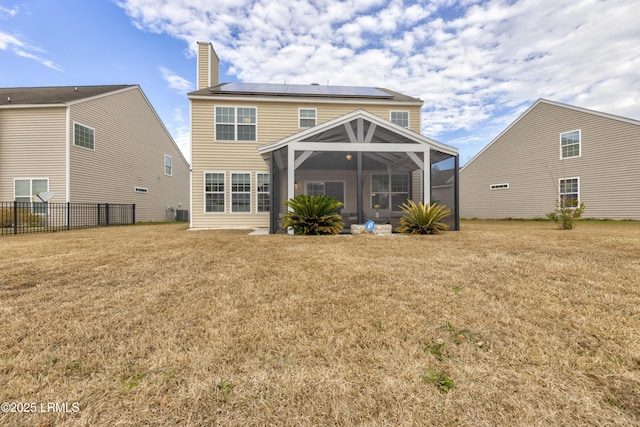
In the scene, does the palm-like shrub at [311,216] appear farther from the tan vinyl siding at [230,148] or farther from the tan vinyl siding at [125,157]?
the tan vinyl siding at [125,157]

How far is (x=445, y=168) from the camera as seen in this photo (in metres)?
9.87

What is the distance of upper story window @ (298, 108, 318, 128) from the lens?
40.2ft

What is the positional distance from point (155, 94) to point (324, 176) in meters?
15.0

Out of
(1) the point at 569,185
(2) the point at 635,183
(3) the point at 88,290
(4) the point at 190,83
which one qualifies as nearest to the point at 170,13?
(4) the point at 190,83

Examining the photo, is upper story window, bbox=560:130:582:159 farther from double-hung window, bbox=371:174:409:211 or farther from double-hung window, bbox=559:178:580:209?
double-hung window, bbox=371:174:409:211

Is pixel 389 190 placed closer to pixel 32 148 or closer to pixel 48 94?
pixel 32 148

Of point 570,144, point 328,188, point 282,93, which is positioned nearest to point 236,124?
point 282,93

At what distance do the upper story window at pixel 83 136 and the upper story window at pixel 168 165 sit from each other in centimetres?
577

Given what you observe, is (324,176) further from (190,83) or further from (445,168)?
(190,83)

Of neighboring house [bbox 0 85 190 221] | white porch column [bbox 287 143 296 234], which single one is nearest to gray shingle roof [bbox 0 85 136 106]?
neighboring house [bbox 0 85 190 221]

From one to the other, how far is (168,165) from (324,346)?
22083 millimetres

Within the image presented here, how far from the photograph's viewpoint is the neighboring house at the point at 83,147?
39.8ft

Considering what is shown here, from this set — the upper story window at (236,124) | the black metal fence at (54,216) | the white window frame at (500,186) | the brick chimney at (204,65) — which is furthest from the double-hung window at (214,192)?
the white window frame at (500,186)

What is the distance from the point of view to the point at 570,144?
46.5 ft
